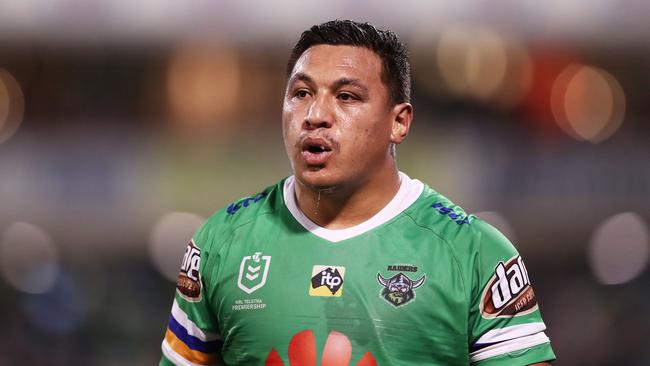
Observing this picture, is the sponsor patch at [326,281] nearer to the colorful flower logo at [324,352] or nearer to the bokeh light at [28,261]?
the colorful flower logo at [324,352]

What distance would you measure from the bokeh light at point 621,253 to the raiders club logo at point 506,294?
5.21 m

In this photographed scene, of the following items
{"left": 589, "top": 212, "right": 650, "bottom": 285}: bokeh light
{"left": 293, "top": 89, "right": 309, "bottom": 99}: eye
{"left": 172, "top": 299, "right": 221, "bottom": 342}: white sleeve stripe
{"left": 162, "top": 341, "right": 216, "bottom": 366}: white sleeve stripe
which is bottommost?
{"left": 589, "top": 212, "right": 650, "bottom": 285}: bokeh light

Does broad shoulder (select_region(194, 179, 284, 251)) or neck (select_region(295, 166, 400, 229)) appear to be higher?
neck (select_region(295, 166, 400, 229))

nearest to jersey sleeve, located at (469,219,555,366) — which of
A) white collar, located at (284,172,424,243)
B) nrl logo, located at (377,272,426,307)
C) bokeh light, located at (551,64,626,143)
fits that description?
nrl logo, located at (377,272,426,307)

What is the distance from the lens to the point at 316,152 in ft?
8.80

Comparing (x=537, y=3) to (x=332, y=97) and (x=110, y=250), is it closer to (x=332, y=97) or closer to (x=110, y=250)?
(x=110, y=250)

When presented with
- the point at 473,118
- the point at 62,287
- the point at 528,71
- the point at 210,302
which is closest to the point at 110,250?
the point at 62,287

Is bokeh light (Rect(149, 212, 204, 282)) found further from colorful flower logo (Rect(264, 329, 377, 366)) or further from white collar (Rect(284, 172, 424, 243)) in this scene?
colorful flower logo (Rect(264, 329, 377, 366))

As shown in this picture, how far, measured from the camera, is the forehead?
271 cm

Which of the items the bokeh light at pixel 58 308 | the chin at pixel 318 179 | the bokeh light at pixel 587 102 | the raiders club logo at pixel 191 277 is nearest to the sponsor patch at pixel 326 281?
the chin at pixel 318 179

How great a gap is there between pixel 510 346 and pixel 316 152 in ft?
2.45

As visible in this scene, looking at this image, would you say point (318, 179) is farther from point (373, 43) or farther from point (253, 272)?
point (373, 43)

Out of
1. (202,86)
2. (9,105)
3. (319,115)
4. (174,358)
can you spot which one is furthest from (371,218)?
(9,105)

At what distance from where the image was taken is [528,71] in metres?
8.27
